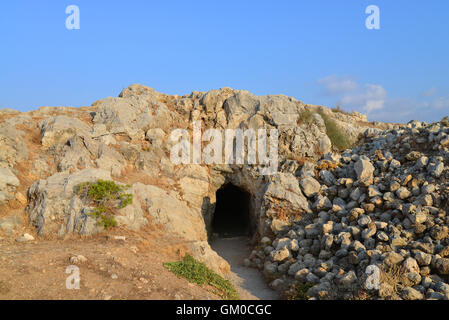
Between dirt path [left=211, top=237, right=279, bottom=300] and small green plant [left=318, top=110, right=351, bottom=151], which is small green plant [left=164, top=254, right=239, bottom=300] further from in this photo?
small green plant [left=318, top=110, right=351, bottom=151]

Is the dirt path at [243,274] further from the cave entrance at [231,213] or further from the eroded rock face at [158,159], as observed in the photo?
the cave entrance at [231,213]

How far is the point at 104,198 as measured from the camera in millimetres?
11383

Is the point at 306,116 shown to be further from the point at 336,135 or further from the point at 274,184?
the point at 274,184

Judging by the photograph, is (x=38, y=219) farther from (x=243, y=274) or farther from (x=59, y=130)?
(x=243, y=274)

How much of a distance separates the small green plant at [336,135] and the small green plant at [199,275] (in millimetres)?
10644

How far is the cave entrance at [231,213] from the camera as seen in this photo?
19922 millimetres

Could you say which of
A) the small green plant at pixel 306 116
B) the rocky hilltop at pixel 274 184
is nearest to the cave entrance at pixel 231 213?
the rocky hilltop at pixel 274 184

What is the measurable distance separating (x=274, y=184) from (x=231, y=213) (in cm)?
929

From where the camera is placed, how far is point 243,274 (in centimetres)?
1255

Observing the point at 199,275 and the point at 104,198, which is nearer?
the point at 199,275

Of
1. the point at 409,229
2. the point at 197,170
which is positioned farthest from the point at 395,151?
the point at 197,170

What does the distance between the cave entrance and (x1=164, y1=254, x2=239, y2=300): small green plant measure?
8.80 meters

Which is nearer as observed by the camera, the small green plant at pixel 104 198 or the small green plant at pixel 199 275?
the small green plant at pixel 199 275

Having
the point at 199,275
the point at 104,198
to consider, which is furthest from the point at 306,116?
the point at 104,198
